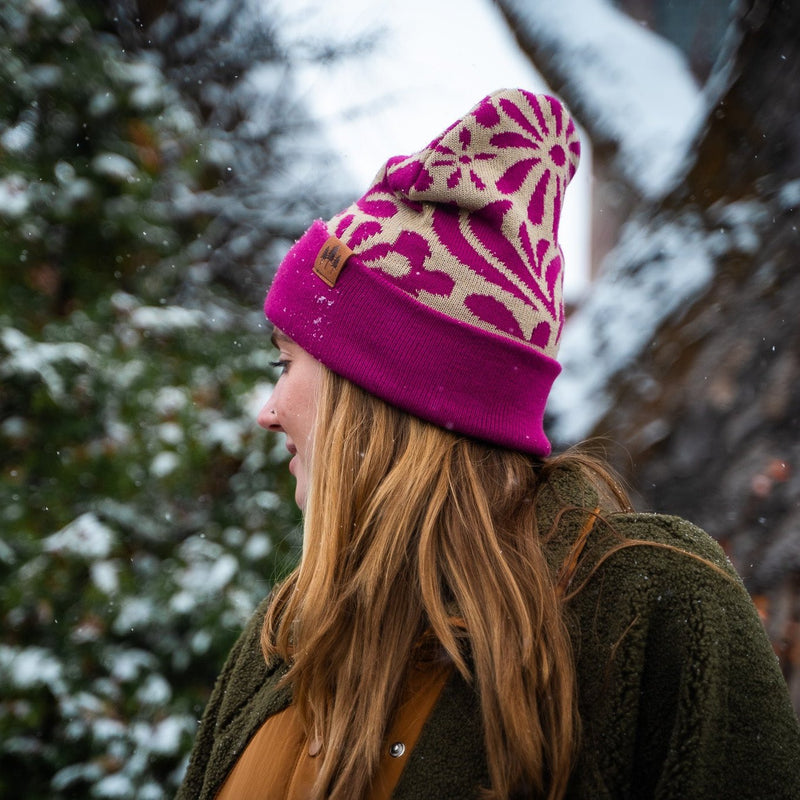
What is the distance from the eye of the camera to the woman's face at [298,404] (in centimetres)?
141

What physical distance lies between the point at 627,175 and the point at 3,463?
290 centimetres

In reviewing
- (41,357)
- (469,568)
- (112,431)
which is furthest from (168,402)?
(469,568)

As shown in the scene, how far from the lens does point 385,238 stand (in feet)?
4.46

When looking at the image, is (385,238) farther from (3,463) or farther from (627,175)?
(3,463)

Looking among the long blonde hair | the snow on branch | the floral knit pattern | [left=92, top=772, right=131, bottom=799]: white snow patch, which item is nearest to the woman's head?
the long blonde hair

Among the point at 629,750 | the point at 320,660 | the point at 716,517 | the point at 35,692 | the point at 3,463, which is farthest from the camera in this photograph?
the point at 3,463

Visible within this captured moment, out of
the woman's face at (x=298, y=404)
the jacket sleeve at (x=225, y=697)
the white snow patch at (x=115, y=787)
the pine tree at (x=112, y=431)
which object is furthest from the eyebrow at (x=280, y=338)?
the white snow patch at (x=115, y=787)

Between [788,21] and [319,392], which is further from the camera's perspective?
[788,21]

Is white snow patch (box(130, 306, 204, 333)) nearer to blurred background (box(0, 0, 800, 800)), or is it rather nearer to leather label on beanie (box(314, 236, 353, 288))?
blurred background (box(0, 0, 800, 800))

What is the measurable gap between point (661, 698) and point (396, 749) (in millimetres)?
444

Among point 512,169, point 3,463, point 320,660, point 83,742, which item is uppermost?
point 512,169

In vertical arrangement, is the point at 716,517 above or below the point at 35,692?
above

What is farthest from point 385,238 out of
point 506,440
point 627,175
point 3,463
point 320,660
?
point 3,463

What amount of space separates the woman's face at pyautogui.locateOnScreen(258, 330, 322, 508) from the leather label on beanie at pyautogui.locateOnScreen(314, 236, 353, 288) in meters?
0.17
